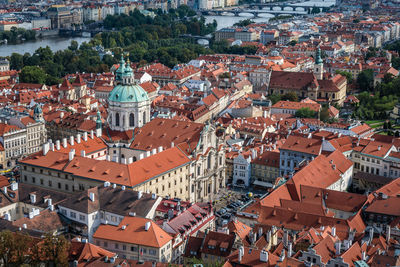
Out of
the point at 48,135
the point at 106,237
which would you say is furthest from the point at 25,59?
the point at 106,237

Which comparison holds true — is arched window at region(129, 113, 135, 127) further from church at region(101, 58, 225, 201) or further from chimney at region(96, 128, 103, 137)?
chimney at region(96, 128, 103, 137)

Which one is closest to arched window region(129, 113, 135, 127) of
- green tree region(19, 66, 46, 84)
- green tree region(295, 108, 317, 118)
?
green tree region(295, 108, 317, 118)

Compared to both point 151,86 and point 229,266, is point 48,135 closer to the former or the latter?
point 151,86

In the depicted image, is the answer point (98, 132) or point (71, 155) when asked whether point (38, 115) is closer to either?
point (98, 132)

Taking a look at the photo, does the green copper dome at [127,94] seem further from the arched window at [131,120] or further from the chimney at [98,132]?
the chimney at [98,132]

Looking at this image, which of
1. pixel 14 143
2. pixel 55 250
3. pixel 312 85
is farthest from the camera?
pixel 312 85

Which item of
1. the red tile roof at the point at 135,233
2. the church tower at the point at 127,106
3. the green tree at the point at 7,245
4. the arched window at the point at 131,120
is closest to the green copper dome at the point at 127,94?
the church tower at the point at 127,106

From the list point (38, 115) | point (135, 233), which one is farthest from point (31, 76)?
point (135, 233)

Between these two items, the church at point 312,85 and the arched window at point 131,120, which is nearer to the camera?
the arched window at point 131,120
